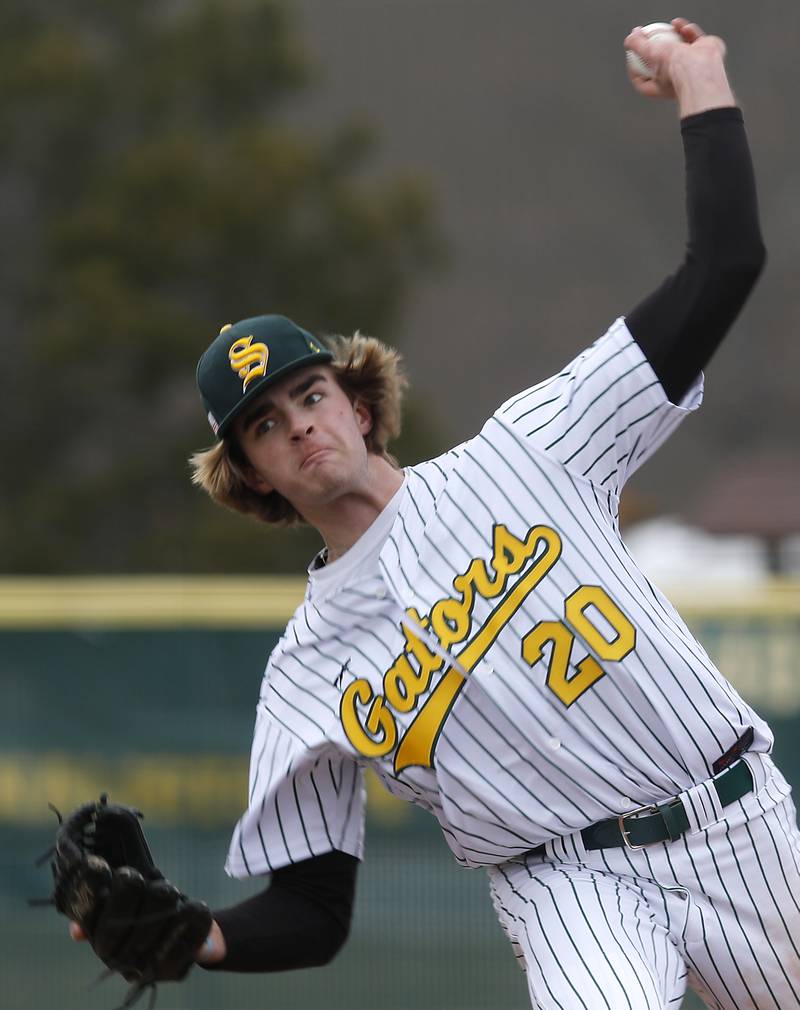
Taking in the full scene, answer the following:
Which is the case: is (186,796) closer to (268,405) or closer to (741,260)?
(268,405)

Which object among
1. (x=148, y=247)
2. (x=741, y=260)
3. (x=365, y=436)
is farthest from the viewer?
(x=148, y=247)

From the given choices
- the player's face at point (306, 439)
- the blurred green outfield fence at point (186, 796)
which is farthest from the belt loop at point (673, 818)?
the blurred green outfield fence at point (186, 796)

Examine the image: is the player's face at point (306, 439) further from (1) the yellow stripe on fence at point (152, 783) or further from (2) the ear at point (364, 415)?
(1) the yellow stripe on fence at point (152, 783)

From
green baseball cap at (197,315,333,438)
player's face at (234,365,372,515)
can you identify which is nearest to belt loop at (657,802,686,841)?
player's face at (234,365,372,515)

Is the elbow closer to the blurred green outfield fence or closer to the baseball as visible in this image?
the baseball

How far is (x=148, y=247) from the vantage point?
16734 mm

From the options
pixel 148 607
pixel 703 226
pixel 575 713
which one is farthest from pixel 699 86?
pixel 148 607

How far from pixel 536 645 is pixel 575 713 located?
134 millimetres

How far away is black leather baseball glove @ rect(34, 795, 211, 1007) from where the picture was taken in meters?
2.96

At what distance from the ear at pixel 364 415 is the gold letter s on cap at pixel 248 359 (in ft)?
0.96

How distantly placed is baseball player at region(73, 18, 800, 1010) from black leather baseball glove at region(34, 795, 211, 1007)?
5.4 inches

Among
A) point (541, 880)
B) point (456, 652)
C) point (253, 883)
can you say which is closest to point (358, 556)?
point (456, 652)

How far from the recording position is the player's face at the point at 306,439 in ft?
10.4

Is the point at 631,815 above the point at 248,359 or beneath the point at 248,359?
beneath
